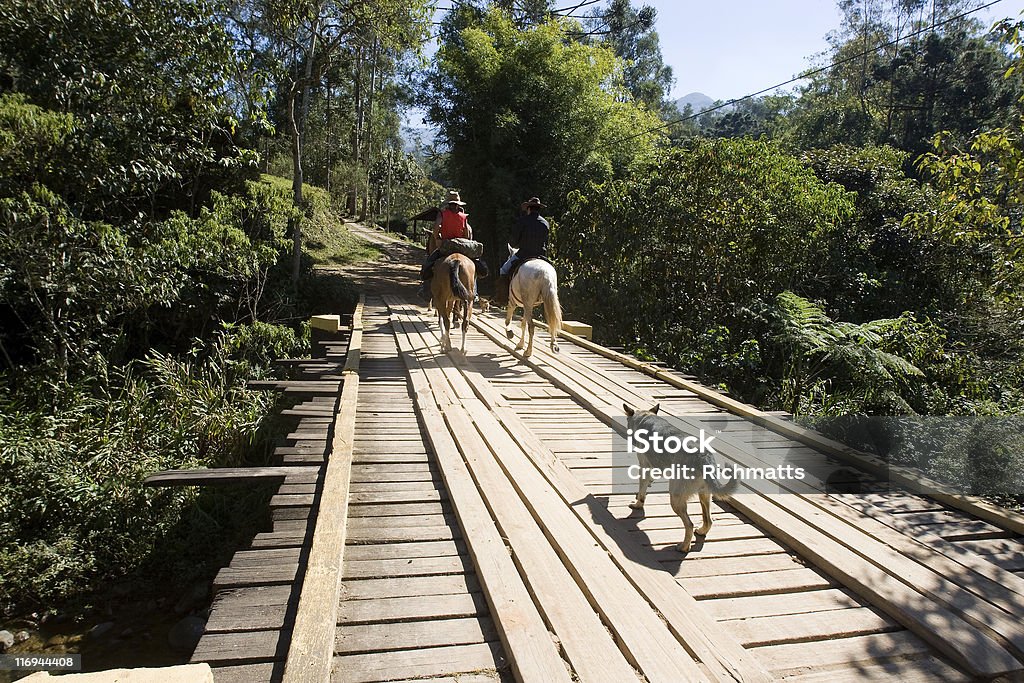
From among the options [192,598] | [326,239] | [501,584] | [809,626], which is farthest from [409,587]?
[326,239]

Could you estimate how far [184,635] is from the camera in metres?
6.35

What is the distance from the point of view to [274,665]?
2.38 m

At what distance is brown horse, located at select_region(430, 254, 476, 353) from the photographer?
814 centimetres

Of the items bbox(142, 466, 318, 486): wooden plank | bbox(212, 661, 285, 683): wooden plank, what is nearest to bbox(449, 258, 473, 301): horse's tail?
bbox(142, 466, 318, 486): wooden plank

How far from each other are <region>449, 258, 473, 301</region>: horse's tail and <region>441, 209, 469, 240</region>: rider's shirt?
1611mm

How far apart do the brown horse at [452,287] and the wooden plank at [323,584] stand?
3737 mm

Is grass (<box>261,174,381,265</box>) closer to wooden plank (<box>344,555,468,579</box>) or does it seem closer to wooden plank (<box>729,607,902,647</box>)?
wooden plank (<box>344,555,468,579</box>)

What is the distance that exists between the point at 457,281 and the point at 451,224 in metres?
2.00

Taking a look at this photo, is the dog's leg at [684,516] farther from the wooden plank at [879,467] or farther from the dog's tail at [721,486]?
the wooden plank at [879,467]

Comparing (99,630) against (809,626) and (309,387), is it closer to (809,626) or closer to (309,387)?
(309,387)

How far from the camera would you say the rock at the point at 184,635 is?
6.30m
